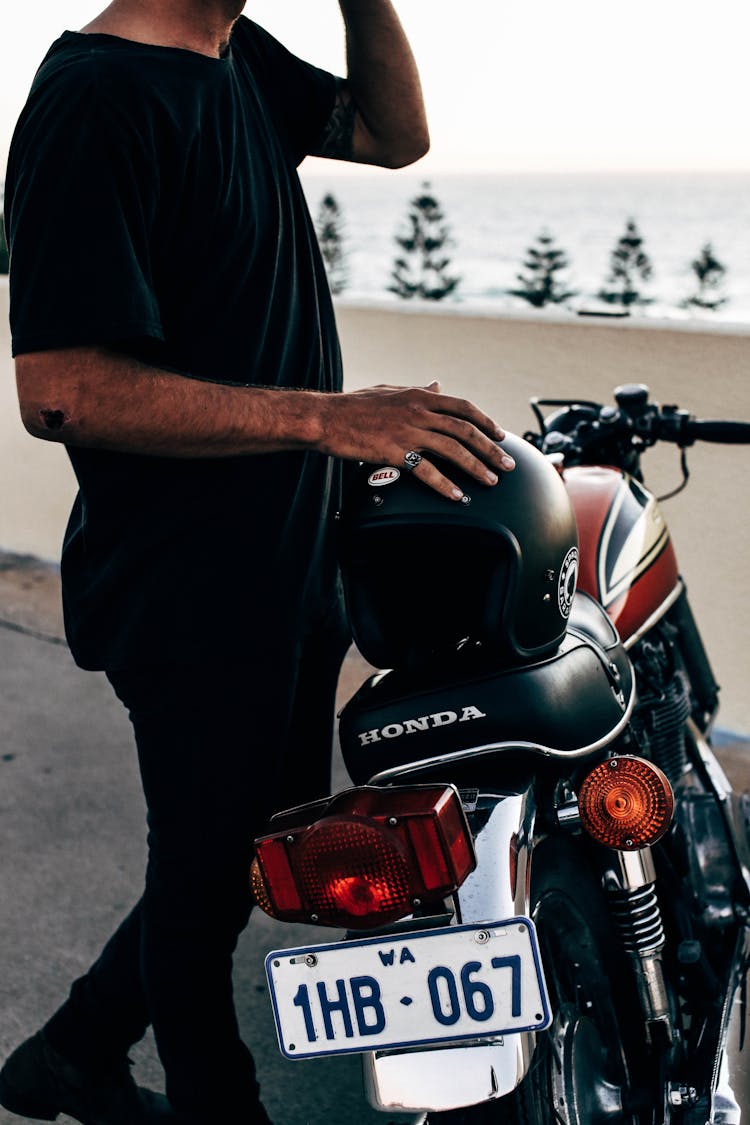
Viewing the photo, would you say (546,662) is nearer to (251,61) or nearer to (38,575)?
(251,61)

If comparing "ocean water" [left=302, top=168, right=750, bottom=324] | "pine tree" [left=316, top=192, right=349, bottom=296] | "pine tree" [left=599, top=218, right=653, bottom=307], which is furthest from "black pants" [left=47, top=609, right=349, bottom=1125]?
"pine tree" [left=599, top=218, right=653, bottom=307]

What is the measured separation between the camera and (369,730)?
1608mm

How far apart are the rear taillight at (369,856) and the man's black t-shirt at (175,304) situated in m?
0.39

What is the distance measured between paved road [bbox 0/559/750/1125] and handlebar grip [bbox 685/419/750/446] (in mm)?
1317

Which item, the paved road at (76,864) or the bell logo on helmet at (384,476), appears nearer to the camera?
the bell logo on helmet at (384,476)

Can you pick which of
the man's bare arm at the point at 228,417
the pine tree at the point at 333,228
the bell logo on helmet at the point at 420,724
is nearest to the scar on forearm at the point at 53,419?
the man's bare arm at the point at 228,417

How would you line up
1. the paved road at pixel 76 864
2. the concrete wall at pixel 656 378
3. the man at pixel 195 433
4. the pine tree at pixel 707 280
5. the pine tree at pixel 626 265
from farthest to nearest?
the pine tree at pixel 626 265
the pine tree at pixel 707 280
the concrete wall at pixel 656 378
the paved road at pixel 76 864
the man at pixel 195 433

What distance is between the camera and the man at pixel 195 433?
146cm

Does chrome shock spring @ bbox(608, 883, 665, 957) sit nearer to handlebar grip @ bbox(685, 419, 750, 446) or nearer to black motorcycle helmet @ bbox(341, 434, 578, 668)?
black motorcycle helmet @ bbox(341, 434, 578, 668)

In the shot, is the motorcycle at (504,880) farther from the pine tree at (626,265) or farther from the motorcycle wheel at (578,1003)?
the pine tree at (626,265)

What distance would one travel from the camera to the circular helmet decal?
5.36 ft

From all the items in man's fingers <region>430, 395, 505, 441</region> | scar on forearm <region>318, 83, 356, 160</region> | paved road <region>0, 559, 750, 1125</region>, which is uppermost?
scar on forearm <region>318, 83, 356, 160</region>

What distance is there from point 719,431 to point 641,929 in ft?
3.87

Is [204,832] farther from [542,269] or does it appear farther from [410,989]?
[542,269]
